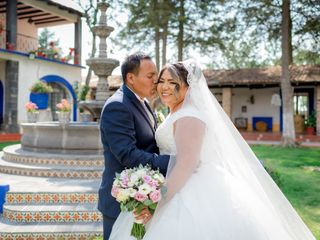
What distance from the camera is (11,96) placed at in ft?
57.4

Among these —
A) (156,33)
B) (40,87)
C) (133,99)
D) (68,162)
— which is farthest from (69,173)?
(156,33)

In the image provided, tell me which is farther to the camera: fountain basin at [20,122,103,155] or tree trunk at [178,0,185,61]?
tree trunk at [178,0,185,61]

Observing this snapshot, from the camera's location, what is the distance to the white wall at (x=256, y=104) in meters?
22.8

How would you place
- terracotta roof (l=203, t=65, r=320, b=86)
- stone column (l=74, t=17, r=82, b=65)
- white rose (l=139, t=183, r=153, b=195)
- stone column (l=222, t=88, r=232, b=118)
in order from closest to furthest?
white rose (l=139, t=183, r=153, b=195) < terracotta roof (l=203, t=65, r=320, b=86) < stone column (l=74, t=17, r=82, b=65) < stone column (l=222, t=88, r=232, b=118)

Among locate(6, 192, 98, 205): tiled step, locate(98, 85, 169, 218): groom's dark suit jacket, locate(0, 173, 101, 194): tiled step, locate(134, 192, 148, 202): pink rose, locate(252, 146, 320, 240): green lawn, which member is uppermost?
locate(98, 85, 169, 218): groom's dark suit jacket

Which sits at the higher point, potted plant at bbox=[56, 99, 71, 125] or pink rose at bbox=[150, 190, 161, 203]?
potted plant at bbox=[56, 99, 71, 125]

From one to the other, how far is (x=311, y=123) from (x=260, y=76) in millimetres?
3945

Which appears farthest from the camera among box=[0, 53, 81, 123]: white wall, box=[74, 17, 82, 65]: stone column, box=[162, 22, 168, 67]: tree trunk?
box=[74, 17, 82, 65]: stone column

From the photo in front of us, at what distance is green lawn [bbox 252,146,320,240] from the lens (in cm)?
568

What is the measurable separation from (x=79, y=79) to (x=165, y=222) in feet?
67.0

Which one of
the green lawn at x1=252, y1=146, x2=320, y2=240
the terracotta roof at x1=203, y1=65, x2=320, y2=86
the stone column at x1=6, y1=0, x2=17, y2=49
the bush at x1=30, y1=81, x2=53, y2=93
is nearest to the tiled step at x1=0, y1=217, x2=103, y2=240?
the green lawn at x1=252, y1=146, x2=320, y2=240

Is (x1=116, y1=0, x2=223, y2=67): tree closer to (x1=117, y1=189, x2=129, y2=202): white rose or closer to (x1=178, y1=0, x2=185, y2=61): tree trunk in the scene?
(x1=178, y1=0, x2=185, y2=61): tree trunk

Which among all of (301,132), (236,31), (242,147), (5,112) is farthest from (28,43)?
(242,147)

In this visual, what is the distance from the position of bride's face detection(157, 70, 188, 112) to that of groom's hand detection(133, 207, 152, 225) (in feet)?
2.56
